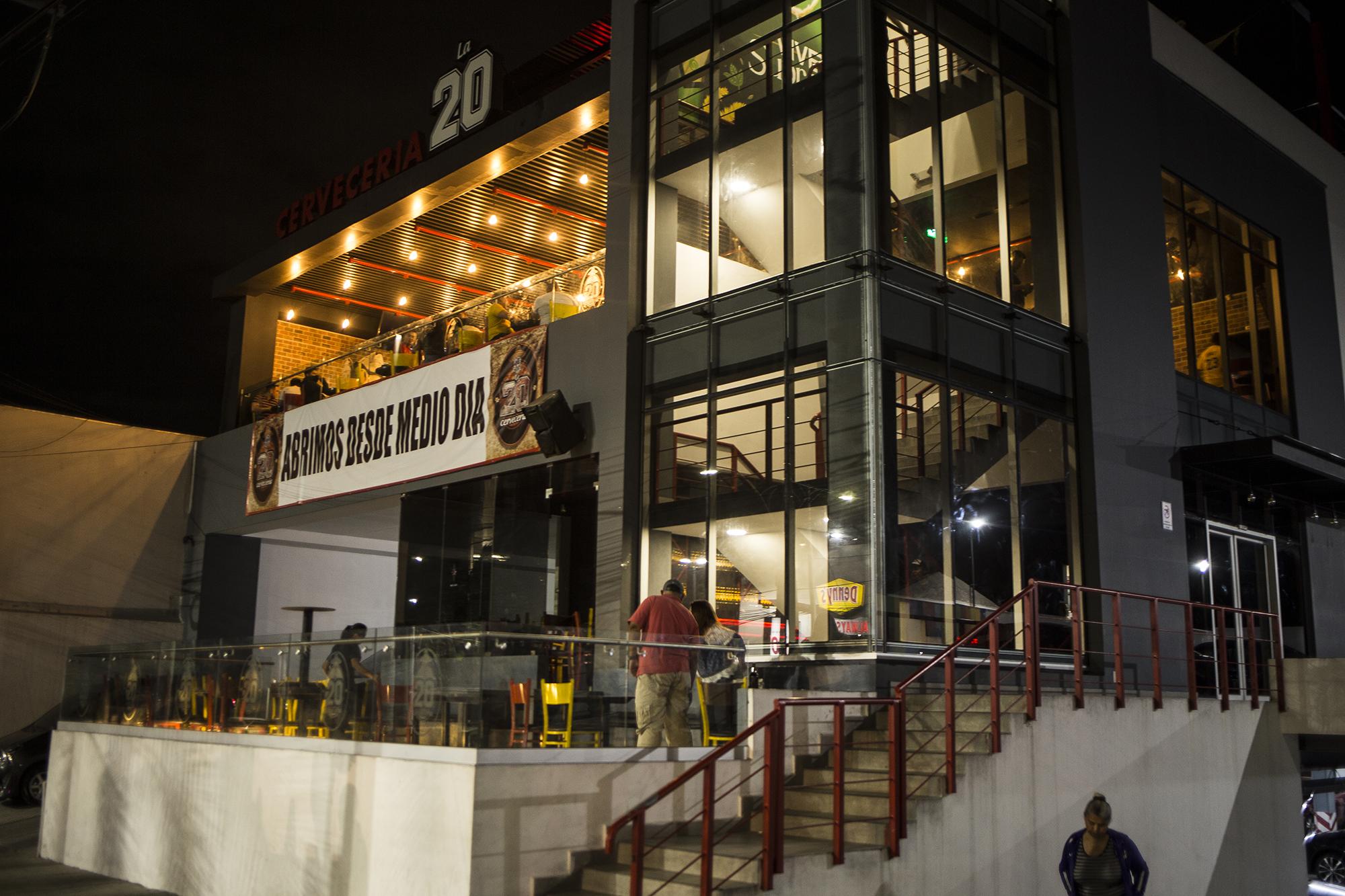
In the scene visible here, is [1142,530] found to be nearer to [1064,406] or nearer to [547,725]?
[1064,406]

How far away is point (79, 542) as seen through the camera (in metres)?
23.4

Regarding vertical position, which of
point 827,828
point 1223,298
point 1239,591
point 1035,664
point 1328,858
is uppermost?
point 1223,298

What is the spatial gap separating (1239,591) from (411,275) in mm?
16514

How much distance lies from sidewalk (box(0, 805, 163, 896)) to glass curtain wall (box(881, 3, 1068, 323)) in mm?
11099

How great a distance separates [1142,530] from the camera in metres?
15.3

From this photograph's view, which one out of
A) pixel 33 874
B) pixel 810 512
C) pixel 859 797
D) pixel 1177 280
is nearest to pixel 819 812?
pixel 859 797

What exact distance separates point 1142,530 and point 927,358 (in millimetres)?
4100

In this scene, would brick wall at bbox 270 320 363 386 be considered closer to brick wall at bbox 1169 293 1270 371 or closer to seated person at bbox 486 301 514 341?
seated person at bbox 486 301 514 341

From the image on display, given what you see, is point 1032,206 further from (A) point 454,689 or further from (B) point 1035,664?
(A) point 454,689

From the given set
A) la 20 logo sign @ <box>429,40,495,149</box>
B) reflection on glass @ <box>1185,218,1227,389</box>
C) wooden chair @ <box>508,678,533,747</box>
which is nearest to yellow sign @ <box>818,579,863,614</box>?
wooden chair @ <box>508,678,533,747</box>

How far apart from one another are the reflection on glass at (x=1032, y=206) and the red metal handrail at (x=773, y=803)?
25.0 ft

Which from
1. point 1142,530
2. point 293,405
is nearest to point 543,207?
point 293,405

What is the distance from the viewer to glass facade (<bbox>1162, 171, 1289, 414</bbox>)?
17766 millimetres

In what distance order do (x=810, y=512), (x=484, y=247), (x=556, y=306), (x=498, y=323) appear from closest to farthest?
(x=810, y=512)
(x=556, y=306)
(x=498, y=323)
(x=484, y=247)
